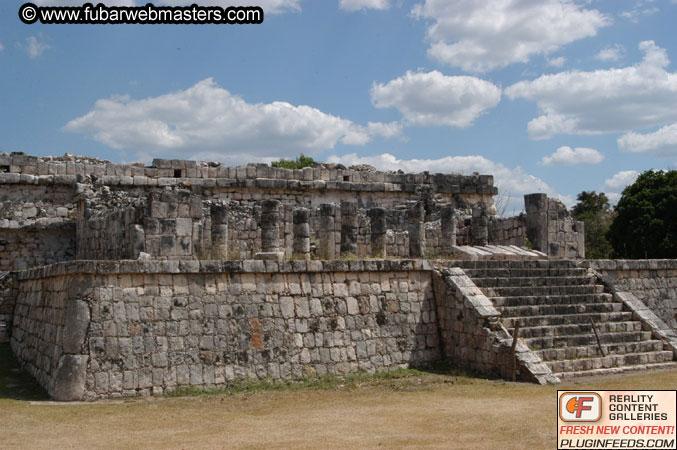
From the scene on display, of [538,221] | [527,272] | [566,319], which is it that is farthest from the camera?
[538,221]

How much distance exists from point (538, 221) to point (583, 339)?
5.57 meters

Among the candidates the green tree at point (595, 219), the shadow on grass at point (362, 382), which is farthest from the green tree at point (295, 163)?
the shadow on grass at point (362, 382)

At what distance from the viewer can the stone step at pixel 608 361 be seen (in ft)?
36.5

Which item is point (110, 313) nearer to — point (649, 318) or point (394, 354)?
point (394, 354)

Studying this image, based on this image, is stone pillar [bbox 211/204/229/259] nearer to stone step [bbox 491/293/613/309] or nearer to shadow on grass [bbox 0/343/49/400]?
shadow on grass [bbox 0/343/49/400]

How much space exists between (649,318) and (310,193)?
31.9ft

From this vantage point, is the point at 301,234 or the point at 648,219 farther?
the point at 648,219

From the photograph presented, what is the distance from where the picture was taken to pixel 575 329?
39.8 ft

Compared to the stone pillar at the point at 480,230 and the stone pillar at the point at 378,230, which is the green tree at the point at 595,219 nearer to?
the stone pillar at the point at 480,230

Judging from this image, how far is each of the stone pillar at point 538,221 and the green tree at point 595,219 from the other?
15805 millimetres

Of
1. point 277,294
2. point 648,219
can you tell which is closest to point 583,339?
point 277,294

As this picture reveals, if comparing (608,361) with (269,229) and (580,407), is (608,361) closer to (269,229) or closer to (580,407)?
(580,407)

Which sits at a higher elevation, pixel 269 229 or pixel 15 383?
pixel 269 229

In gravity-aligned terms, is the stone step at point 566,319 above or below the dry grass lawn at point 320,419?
above
